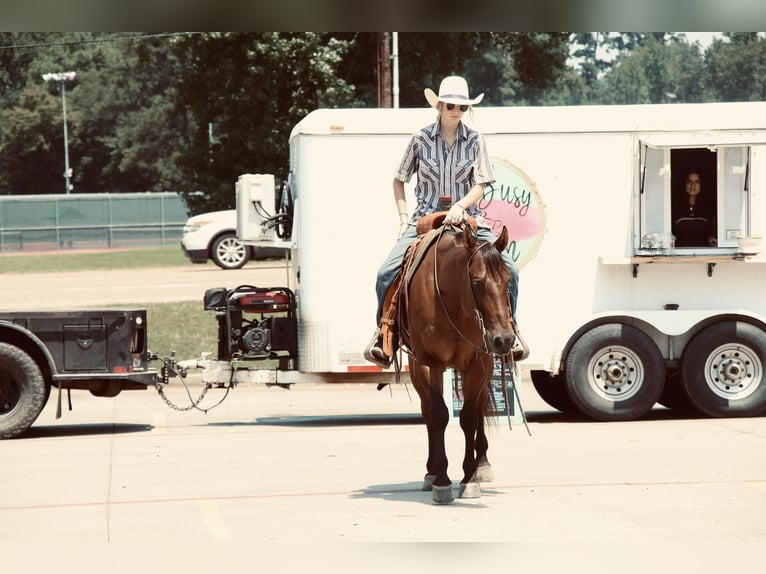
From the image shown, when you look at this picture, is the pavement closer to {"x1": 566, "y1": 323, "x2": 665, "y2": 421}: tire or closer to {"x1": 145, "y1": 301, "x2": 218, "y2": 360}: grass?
{"x1": 566, "y1": 323, "x2": 665, "y2": 421}: tire

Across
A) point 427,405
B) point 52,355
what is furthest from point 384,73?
point 427,405

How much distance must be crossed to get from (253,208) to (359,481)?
5.15 meters

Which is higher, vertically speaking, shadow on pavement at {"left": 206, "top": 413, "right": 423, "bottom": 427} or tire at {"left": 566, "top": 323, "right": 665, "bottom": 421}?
tire at {"left": 566, "top": 323, "right": 665, "bottom": 421}

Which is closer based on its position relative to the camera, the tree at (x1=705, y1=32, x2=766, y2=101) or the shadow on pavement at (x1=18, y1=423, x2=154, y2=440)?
the shadow on pavement at (x1=18, y1=423, x2=154, y2=440)

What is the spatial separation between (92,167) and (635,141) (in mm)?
78053

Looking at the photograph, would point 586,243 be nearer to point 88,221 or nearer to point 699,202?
point 699,202

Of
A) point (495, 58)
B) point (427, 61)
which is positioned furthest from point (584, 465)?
point (495, 58)

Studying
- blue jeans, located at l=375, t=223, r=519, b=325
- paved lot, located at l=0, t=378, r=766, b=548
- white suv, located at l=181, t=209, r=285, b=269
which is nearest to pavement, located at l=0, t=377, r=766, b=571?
paved lot, located at l=0, t=378, r=766, b=548

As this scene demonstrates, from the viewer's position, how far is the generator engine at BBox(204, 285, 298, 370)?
1371cm

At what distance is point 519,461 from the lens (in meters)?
10.8

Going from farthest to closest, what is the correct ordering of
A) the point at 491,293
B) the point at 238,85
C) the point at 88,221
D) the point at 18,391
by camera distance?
1. the point at 88,221
2. the point at 238,85
3. the point at 18,391
4. the point at 491,293

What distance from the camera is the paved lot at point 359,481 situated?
7.96 m

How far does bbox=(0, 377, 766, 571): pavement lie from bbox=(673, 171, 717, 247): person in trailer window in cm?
179

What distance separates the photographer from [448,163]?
9461 millimetres
